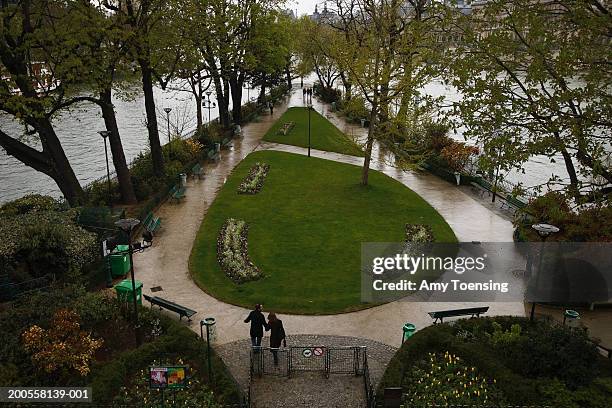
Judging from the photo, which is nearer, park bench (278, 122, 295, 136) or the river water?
the river water

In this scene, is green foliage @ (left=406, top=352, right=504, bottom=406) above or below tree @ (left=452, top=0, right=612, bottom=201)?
below

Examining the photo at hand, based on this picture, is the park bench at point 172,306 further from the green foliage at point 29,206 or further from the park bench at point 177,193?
the park bench at point 177,193

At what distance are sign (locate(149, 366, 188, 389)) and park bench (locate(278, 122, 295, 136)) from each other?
1451 inches

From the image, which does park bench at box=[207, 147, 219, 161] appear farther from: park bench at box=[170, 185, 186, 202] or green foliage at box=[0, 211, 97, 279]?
green foliage at box=[0, 211, 97, 279]

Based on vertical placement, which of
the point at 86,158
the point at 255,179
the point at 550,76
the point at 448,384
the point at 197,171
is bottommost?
the point at 448,384

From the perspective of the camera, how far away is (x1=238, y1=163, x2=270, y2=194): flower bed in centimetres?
2872

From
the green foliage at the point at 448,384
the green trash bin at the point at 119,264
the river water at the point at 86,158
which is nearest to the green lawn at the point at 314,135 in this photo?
the river water at the point at 86,158

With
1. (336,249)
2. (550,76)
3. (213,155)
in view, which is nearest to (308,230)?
(336,249)

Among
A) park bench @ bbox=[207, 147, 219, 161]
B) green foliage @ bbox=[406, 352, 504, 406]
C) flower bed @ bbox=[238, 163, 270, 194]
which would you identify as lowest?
green foliage @ bbox=[406, 352, 504, 406]

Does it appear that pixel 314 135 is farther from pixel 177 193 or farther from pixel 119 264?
pixel 119 264

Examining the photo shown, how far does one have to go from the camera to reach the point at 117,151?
83.1 ft

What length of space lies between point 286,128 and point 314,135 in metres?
3.45

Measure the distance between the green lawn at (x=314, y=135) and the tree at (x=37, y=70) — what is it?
18850 millimetres

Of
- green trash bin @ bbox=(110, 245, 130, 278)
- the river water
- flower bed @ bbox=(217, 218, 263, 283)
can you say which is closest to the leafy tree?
green trash bin @ bbox=(110, 245, 130, 278)
